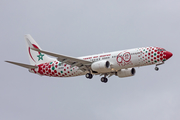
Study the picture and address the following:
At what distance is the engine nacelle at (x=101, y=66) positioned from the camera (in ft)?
194

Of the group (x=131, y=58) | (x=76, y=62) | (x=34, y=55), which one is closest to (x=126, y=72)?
(x=131, y=58)

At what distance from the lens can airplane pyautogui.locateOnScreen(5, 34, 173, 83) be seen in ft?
190

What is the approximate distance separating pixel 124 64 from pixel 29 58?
68.2 feet

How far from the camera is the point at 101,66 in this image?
194ft

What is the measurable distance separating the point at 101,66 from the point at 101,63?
51 centimetres

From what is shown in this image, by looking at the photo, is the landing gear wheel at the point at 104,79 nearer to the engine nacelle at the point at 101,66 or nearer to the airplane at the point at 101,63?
the airplane at the point at 101,63

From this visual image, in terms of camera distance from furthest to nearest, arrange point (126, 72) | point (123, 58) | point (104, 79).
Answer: point (104, 79) → point (126, 72) → point (123, 58)

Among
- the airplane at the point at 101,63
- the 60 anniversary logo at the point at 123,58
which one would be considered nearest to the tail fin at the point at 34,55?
the airplane at the point at 101,63

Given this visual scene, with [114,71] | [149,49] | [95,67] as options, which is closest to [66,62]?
[95,67]

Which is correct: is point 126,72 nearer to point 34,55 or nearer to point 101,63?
point 101,63

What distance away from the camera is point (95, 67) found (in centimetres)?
5978

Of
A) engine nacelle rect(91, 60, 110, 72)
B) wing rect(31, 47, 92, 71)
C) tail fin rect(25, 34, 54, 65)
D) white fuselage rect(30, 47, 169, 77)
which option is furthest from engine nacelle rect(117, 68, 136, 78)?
tail fin rect(25, 34, 54, 65)

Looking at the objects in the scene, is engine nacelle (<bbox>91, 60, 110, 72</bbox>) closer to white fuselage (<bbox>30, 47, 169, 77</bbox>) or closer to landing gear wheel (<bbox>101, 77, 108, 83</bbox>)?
white fuselage (<bbox>30, 47, 169, 77</bbox>)

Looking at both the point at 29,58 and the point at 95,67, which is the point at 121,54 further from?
the point at 29,58
